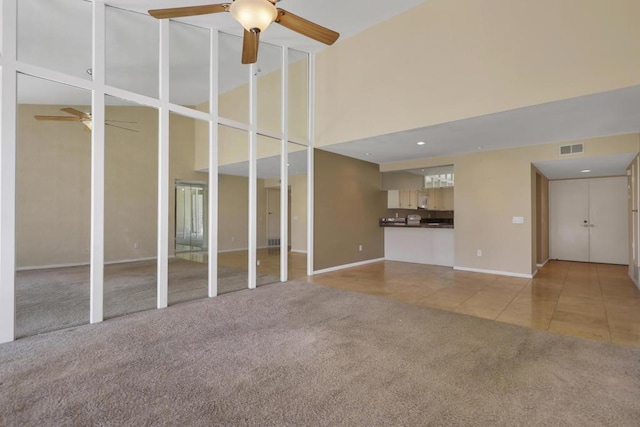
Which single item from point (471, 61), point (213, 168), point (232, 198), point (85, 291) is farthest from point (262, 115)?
point (85, 291)

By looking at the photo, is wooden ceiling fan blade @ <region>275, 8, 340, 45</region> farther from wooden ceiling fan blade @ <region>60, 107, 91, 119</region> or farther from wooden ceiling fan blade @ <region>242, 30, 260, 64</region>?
wooden ceiling fan blade @ <region>60, 107, 91, 119</region>

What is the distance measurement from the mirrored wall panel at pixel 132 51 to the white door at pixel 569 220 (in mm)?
9594

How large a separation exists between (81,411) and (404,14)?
5836mm

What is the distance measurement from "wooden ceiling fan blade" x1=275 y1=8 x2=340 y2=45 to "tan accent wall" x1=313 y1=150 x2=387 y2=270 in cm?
302

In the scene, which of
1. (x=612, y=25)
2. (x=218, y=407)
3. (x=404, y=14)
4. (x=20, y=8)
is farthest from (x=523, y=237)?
(x=20, y=8)

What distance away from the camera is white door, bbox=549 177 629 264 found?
733cm

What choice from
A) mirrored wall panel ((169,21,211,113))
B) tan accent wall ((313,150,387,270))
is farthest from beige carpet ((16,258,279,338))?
mirrored wall panel ((169,21,211,113))

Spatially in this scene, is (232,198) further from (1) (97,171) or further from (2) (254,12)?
(2) (254,12)

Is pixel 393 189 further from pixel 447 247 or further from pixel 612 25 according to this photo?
pixel 612 25

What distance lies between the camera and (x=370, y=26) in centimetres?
509

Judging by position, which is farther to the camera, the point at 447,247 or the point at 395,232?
the point at 395,232

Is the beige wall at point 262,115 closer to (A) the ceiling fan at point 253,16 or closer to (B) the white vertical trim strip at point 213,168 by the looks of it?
(B) the white vertical trim strip at point 213,168

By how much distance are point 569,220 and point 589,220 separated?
396mm

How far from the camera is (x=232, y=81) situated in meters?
4.83
